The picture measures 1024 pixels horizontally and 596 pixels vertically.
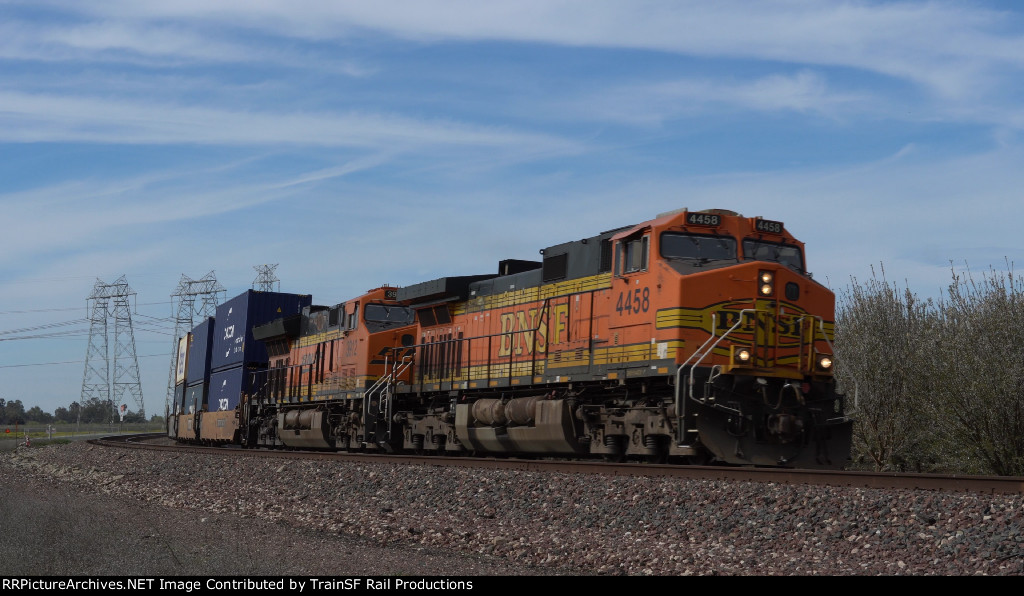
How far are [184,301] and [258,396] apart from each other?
2755 inches

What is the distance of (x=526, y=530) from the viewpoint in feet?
34.7

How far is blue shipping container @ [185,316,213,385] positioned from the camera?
34.2 meters

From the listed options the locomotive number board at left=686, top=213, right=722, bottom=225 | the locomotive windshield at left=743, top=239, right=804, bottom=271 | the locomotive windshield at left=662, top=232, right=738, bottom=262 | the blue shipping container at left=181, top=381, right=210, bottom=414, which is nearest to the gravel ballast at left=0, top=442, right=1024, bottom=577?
the locomotive windshield at left=662, top=232, right=738, bottom=262

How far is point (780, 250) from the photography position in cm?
1450

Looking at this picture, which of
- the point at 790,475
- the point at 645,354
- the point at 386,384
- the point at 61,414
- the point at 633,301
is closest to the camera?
the point at 790,475

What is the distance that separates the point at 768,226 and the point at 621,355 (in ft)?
9.23

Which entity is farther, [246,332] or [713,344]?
[246,332]

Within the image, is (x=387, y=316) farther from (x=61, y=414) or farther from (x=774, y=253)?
(x=61, y=414)

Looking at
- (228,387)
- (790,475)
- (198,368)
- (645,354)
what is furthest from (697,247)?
(198,368)

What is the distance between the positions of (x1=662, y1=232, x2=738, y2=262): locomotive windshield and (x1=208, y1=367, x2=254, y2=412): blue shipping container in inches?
728

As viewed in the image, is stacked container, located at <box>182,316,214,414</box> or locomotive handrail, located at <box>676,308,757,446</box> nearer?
locomotive handrail, located at <box>676,308,757,446</box>

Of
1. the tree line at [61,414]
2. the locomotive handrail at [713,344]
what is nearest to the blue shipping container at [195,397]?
the locomotive handrail at [713,344]

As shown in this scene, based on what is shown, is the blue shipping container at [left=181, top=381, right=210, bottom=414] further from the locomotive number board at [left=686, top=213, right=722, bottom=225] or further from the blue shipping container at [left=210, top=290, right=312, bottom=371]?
the locomotive number board at [left=686, top=213, right=722, bottom=225]
